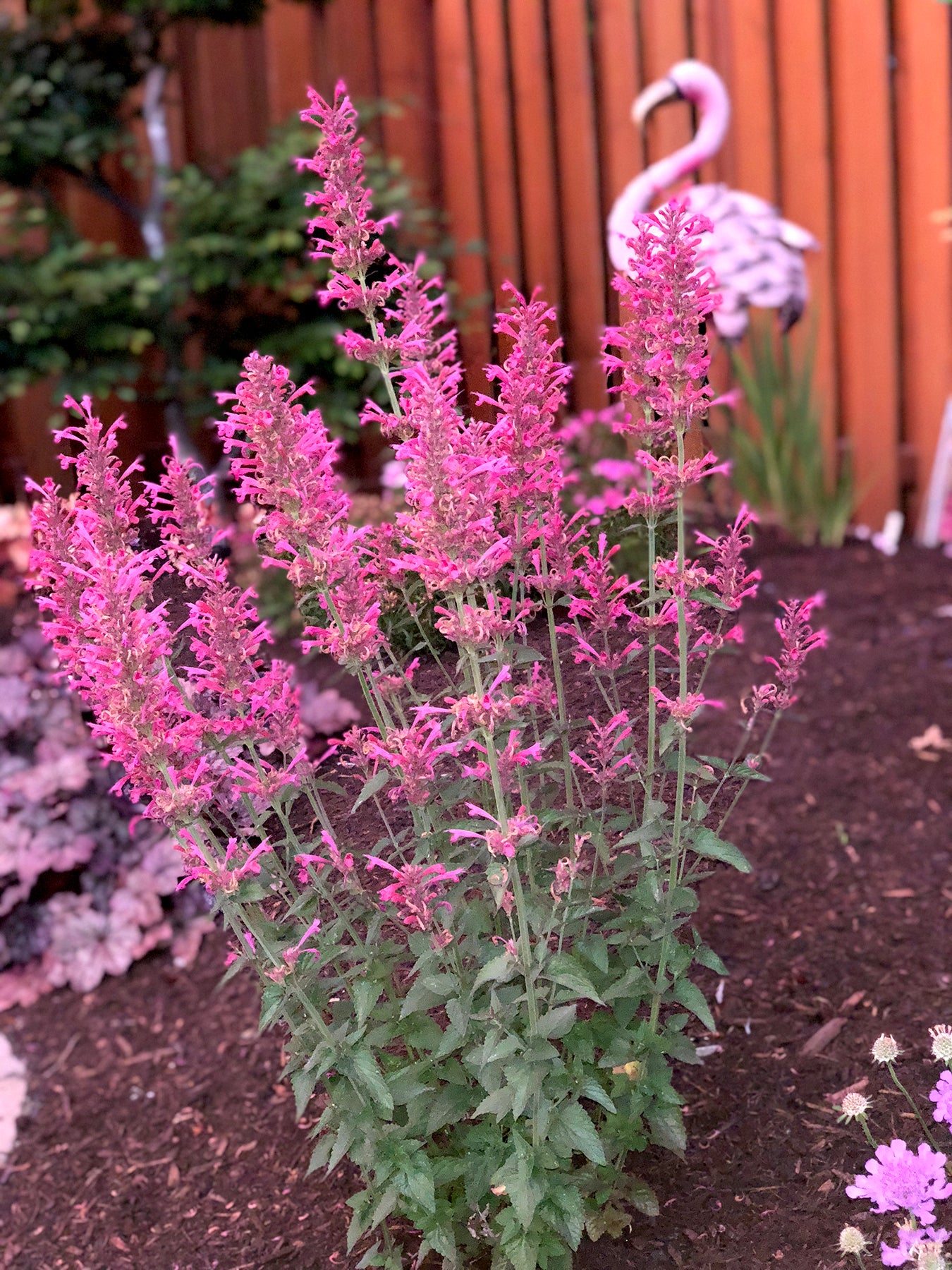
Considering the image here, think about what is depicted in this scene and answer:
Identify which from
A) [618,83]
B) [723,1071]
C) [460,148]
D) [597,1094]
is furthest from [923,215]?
[597,1094]

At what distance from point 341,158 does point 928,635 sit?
8.80 feet

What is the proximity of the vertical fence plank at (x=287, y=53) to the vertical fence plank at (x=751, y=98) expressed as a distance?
1.74 meters

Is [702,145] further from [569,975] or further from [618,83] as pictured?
[569,975]

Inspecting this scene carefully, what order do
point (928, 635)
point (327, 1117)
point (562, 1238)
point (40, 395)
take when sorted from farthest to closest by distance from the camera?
point (40, 395), point (928, 635), point (562, 1238), point (327, 1117)

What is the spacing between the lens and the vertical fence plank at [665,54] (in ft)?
14.4

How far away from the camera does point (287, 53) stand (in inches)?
201

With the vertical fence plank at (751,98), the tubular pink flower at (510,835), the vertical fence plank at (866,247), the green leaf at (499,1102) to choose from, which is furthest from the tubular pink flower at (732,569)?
the vertical fence plank at (751,98)

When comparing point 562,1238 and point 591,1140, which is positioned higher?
point 591,1140

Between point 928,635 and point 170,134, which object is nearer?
point 928,635

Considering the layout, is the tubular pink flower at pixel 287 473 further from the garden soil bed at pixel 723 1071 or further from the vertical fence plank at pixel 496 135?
the vertical fence plank at pixel 496 135

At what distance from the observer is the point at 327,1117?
146cm

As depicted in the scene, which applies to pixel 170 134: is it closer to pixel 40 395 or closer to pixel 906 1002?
pixel 40 395

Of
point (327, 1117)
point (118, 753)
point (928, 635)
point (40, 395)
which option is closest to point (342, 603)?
point (118, 753)

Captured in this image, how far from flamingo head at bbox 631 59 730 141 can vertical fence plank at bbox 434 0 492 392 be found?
111cm
